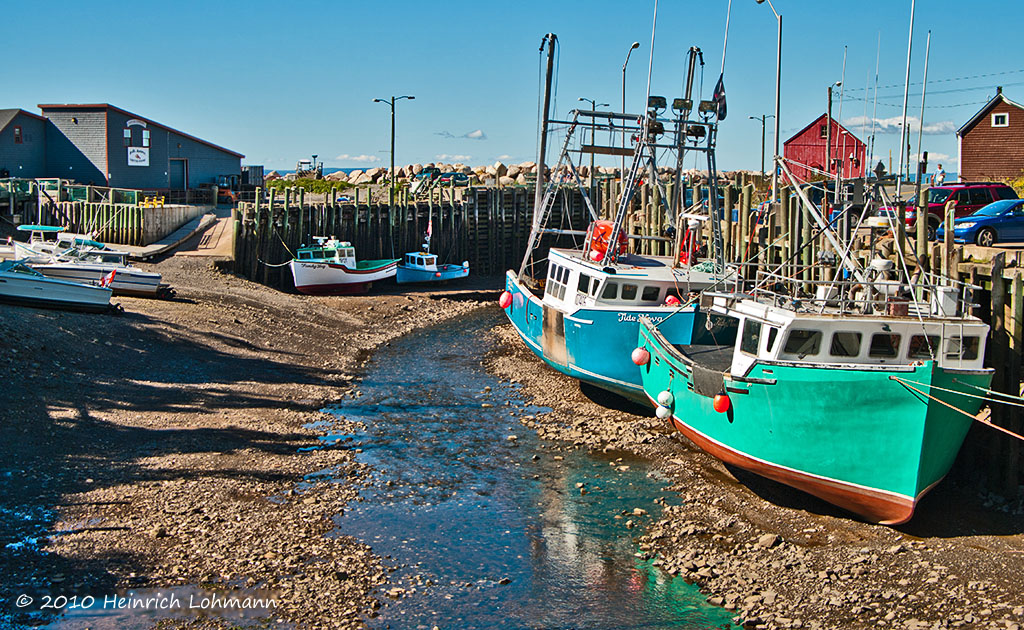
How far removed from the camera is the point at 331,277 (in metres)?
36.9

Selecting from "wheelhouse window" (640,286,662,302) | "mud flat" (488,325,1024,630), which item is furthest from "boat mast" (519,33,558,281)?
"mud flat" (488,325,1024,630)

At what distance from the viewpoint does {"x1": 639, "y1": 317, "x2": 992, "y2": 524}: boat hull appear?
43.0ft

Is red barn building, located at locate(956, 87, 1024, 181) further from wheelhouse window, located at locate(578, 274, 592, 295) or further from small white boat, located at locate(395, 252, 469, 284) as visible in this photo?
wheelhouse window, located at locate(578, 274, 592, 295)

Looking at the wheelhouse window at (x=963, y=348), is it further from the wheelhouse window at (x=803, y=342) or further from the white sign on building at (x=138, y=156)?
the white sign on building at (x=138, y=156)

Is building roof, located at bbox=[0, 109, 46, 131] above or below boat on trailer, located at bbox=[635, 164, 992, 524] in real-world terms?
above

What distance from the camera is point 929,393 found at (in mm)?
12898

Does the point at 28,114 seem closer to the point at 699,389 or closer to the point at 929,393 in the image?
the point at 699,389

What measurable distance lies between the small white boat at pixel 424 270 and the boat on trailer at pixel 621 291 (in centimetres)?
1605

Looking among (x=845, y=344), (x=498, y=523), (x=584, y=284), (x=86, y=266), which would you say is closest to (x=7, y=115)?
(x=86, y=266)

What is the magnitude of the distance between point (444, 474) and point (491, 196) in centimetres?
3006

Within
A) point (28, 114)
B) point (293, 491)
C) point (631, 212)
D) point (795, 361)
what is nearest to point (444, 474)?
point (293, 491)

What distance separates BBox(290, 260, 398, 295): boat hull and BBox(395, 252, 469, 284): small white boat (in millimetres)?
2078

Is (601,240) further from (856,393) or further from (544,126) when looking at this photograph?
(856,393)

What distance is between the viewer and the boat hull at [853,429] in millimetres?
13117
